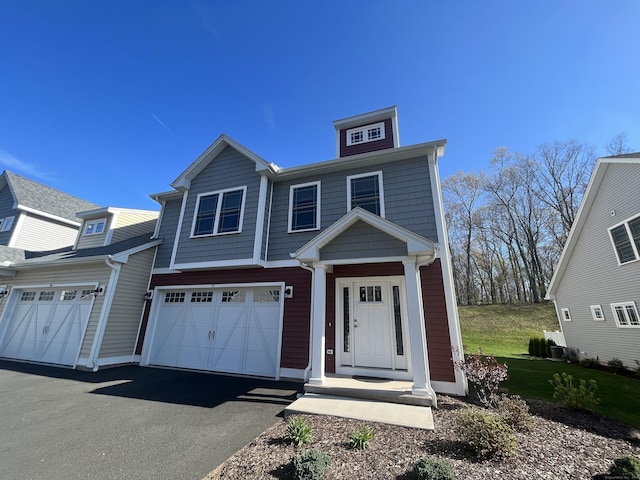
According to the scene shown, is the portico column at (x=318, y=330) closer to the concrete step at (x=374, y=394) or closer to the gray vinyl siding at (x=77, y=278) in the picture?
the concrete step at (x=374, y=394)

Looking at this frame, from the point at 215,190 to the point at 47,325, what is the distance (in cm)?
775

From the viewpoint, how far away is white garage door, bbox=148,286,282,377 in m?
7.54

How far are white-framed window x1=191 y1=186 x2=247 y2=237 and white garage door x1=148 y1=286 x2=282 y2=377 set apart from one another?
78.3 inches

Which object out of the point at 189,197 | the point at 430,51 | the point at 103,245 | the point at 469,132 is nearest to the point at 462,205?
the point at 469,132

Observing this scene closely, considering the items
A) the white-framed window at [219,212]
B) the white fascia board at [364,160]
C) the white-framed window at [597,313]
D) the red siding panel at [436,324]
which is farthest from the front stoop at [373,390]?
the white-framed window at [597,313]

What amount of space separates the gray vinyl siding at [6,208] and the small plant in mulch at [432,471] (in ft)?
61.7

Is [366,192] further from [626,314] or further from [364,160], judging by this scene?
[626,314]

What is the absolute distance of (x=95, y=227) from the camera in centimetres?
1153

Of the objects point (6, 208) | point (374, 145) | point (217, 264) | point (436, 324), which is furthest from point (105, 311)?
point (6, 208)

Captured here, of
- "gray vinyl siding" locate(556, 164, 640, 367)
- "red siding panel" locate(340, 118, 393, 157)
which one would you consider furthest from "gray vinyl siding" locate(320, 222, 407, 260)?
"gray vinyl siding" locate(556, 164, 640, 367)

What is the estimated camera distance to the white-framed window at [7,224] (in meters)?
12.6

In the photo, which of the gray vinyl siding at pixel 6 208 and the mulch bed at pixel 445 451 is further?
the gray vinyl siding at pixel 6 208

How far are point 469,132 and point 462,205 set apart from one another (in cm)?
1648

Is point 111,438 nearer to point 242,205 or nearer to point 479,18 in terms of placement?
point 242,205
